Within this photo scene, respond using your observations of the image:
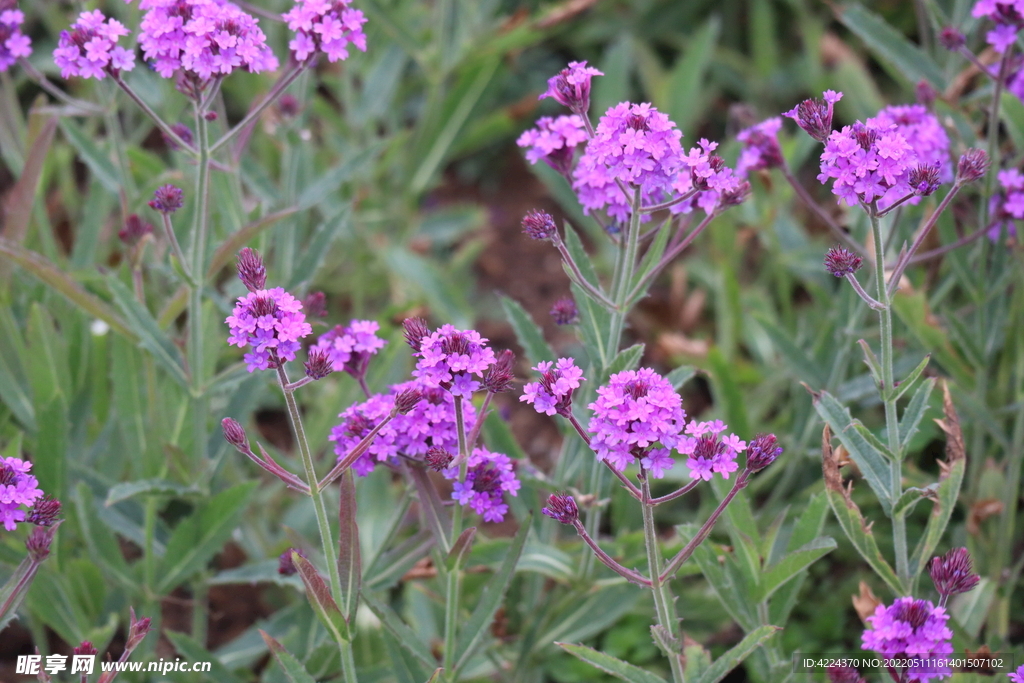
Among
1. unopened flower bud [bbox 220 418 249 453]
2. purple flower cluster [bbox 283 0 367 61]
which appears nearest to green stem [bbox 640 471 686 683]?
unopened flower bud [bbox 220 418 249 453]

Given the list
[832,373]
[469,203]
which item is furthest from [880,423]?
[469,203]

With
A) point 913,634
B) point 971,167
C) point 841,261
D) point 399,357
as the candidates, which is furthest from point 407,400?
point 399,357

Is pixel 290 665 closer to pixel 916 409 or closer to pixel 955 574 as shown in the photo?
pixel 955 574

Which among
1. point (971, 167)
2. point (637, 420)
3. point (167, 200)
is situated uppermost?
point (167, 200)

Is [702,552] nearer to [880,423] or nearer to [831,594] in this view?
[831,594]

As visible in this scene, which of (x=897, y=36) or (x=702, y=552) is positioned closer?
(x=702, y=552)

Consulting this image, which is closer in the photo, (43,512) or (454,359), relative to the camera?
(454,359)

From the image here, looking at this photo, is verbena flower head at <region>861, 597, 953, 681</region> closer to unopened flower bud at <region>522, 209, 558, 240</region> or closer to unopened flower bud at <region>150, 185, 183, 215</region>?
unopened flower bud at <region>522, 209, 558, 240</region>

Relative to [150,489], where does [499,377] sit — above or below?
below
